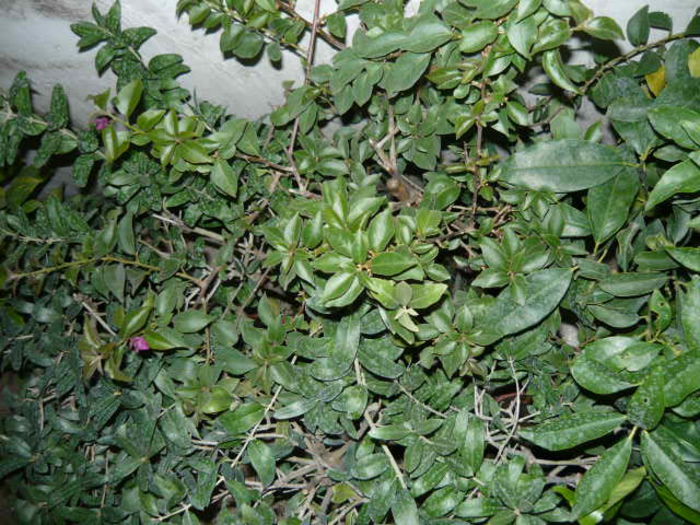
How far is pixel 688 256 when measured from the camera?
2.40 feet

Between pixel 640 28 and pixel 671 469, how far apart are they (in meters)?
0.71

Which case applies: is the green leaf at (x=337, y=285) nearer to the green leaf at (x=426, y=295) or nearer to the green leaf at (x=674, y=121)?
the green leaf at (x=426, y=295)

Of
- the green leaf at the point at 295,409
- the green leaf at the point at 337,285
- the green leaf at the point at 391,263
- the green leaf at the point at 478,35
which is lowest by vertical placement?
the green leaf at the point at 295,409

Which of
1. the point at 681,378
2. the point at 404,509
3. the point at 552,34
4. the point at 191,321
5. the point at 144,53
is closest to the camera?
the point at 681,378

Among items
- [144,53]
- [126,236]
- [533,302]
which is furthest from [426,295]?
[144,53]

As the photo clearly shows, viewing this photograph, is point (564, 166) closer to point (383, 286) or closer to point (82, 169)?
point (383, 286)

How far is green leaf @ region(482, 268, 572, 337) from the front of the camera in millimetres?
853

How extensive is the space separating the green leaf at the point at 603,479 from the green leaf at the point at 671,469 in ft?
0.08

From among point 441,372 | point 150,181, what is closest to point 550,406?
point 441,372

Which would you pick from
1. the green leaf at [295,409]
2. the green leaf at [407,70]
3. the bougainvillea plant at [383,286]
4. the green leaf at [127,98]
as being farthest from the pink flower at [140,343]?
the green leaf at [407,70]

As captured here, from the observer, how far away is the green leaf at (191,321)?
1014mm

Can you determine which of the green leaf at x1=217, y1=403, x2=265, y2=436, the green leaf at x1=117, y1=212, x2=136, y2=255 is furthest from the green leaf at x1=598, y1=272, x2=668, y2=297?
the green leaf at x1=117, y1=212, x2=136, y2=255

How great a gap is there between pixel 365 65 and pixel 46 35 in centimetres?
91

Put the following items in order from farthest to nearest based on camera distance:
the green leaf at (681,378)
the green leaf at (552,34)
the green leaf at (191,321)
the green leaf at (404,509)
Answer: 1. the green leaf at (191,321)
2. the green leaf at (404,509)
3. the green leaf at (552,34)
4. the green leaf at (681,378)
